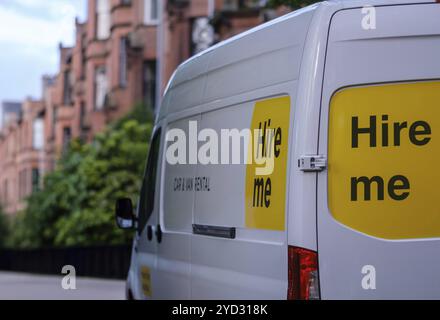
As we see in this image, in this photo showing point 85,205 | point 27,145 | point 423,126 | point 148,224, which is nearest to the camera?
point 423,126

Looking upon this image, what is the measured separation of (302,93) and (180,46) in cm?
3391

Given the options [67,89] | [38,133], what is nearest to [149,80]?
[67,89]

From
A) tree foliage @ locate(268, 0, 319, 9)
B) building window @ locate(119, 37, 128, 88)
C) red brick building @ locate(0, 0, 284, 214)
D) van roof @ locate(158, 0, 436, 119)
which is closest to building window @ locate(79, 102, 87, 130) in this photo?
red brick building @ locate(0, 0, 284, 214)

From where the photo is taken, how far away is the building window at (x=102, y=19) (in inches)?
2093

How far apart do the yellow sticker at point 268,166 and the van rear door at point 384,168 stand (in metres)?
0.45

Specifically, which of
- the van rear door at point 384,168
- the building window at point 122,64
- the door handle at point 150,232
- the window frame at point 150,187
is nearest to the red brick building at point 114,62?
the building window at point 122,64

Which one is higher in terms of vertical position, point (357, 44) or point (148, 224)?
point (357, 44)

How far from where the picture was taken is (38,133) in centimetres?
7838

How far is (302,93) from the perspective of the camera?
6.40 m

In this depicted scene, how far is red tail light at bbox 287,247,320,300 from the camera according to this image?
20.4ft

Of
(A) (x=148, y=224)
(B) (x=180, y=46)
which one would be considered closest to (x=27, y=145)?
(B) (x=180, y=46)

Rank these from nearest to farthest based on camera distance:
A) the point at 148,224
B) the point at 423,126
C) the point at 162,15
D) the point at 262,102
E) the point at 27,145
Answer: the point at 423,126 → the point at 262,102 → the point at 148,224 → the point at 162,15 → the point at 27,145
